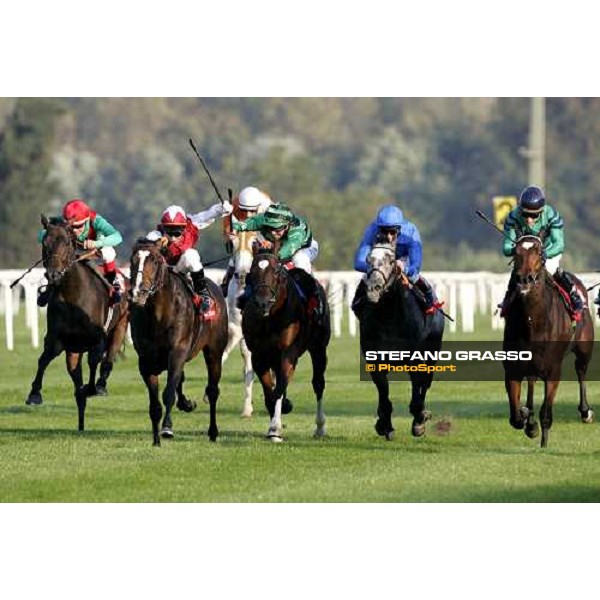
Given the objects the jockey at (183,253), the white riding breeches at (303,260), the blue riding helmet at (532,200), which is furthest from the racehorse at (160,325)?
the blue riding helmet at (532,200)

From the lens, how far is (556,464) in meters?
15.4

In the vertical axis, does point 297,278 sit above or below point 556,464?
above

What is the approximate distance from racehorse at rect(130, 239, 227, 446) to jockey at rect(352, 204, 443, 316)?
1.54m

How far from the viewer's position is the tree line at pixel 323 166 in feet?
213

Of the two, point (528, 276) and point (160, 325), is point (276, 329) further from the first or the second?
point (528, 276)

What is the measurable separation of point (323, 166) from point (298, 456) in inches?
3363

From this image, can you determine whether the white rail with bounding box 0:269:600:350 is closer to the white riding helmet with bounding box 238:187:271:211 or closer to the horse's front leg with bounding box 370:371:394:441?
the white riding helmet with bounding box 238:187:271:211

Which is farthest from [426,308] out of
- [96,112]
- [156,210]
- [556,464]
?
[96,112]

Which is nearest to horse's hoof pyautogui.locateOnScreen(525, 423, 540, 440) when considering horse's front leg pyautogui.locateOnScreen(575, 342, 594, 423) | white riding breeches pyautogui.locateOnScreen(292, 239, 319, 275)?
horse's front leg pyautogui.locateOnScreen(575, 342, 594, 423)

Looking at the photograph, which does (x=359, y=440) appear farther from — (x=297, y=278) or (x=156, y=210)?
(x=156, y=210)

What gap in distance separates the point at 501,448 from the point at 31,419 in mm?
5576

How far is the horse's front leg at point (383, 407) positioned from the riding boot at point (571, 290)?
1861 mm

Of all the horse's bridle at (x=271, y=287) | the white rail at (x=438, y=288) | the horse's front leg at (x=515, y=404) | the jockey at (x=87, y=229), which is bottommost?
the white rail at (x=438, y=288)

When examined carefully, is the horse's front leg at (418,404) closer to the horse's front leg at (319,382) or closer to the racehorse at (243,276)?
the horse's front leg at (319,382)
